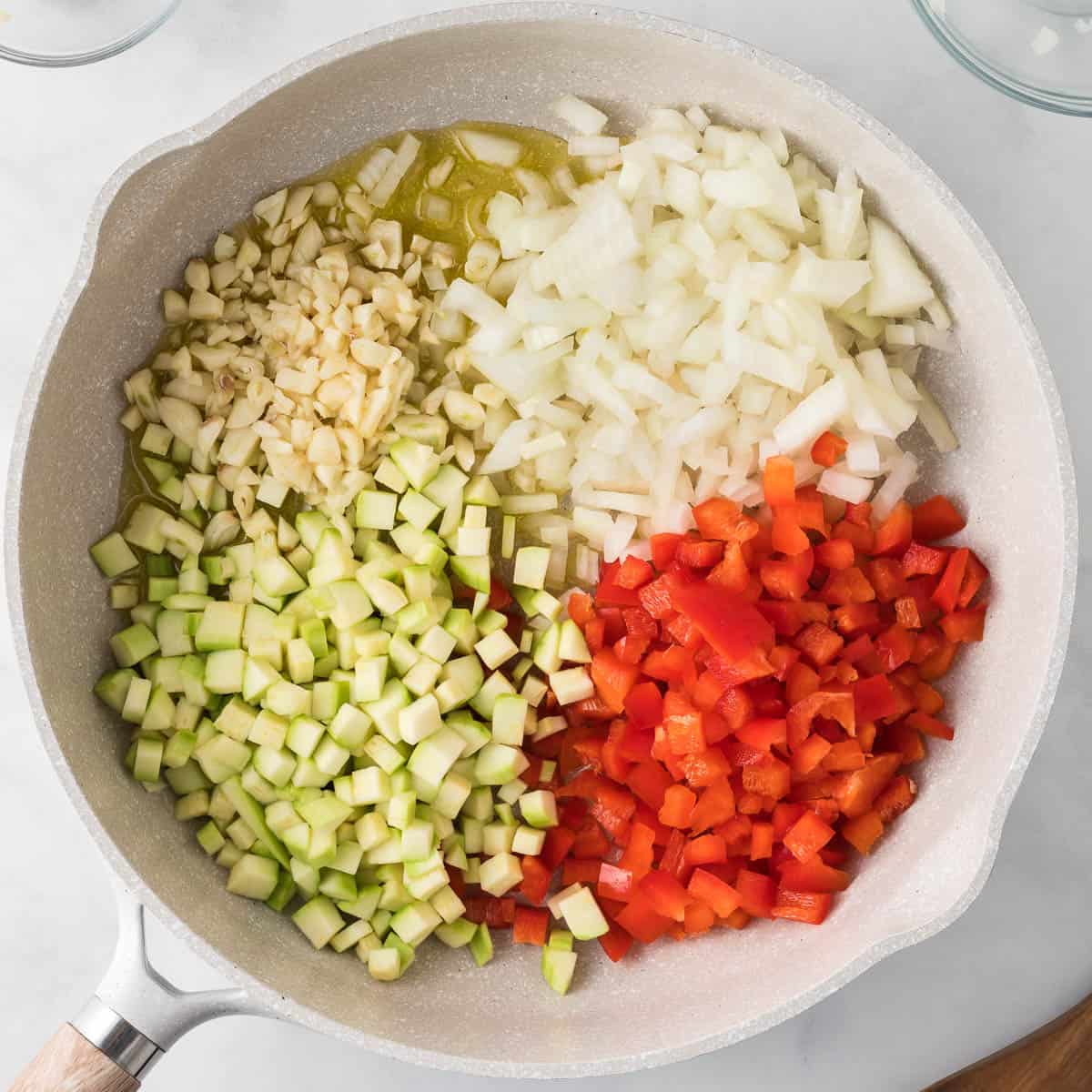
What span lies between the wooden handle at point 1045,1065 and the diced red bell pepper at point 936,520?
0.70m

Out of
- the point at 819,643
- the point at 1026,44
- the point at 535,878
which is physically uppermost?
the point at 1026,44

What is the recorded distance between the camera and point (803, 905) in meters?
1.56

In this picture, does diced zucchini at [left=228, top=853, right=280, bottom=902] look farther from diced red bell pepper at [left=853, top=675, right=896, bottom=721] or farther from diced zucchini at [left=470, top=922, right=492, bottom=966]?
diced red bell pepper at [left=853, top=675, right=896, bottom=721]

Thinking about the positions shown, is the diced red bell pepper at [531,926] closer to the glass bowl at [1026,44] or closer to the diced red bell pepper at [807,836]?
the diced red bell pepper at [807,836]

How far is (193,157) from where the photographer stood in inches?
59.2

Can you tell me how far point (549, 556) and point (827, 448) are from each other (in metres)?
0.40

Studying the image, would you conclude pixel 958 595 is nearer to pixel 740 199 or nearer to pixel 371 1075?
pixel 740 199

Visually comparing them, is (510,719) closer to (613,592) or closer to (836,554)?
(613,592)

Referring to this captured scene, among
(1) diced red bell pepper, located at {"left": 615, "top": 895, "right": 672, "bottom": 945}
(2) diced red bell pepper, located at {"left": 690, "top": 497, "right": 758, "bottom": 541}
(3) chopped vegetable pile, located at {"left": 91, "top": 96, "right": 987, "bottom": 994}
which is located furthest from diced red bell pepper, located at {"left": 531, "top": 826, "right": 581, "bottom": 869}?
(2) diced red bell pepper, located at {"left": 690, "top": 497, "right": 758, "bottom": 541}

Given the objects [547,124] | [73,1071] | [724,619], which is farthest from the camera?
[547,124]

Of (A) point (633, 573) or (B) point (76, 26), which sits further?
(B) point (76, 26)

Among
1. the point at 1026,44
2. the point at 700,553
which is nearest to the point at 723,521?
the point at 700,553

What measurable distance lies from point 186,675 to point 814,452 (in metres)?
0.89

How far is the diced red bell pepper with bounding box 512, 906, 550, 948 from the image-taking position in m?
1.62
